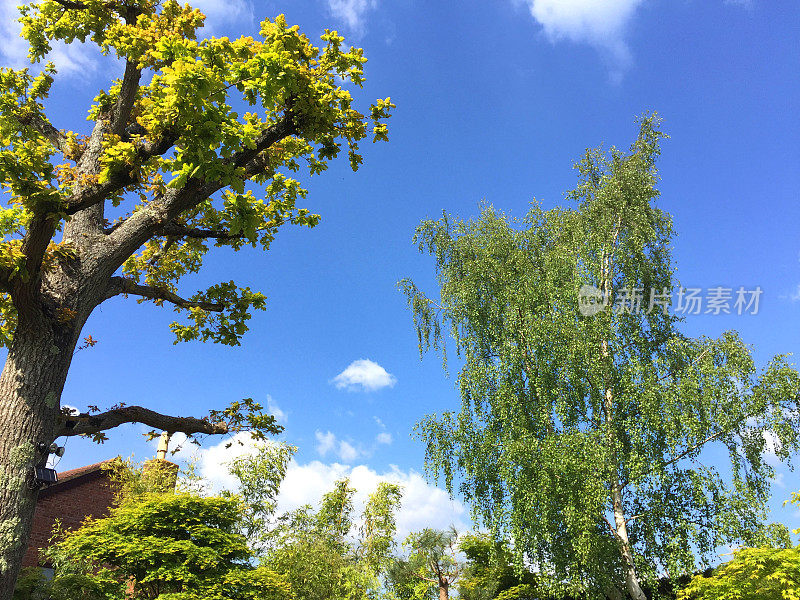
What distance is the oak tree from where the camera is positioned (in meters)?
5.50

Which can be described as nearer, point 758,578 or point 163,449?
point 758,578

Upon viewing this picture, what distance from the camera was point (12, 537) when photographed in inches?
210

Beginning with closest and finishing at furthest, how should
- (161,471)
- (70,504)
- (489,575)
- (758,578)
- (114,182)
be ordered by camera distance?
(114,182) → (758,578) → (489,575) → (161,471) → (70,504)

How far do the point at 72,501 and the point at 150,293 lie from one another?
655 inches

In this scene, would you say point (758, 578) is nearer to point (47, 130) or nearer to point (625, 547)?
point (625, 547)

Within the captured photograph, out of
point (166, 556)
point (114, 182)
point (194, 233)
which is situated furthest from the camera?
point (166, 556)

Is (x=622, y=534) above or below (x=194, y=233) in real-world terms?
below

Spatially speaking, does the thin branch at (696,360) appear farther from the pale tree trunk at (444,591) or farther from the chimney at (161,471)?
the chimney at (161,471)

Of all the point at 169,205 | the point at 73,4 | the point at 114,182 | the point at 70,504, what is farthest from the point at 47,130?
the point at 70,504

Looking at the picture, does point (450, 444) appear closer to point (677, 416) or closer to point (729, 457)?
point (677, 416)

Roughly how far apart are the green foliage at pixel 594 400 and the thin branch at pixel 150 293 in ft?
27.3

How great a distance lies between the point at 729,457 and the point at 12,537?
14613mm

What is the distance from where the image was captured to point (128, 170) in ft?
20.6

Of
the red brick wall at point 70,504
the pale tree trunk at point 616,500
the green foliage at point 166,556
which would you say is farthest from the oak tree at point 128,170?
the red brick wall at point 70,504
